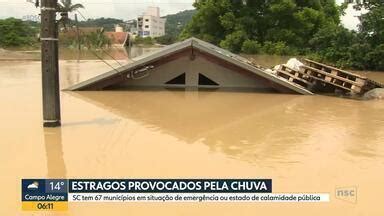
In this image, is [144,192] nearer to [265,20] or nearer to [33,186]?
[33,186]

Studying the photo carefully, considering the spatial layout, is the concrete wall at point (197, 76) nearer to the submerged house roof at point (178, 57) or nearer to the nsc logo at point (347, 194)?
the submerged house roof at point (178, 57)

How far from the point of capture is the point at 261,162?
6203mm

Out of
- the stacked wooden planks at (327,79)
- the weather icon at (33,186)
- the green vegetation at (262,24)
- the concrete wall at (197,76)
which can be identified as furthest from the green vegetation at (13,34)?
the weather icon at (33,186)

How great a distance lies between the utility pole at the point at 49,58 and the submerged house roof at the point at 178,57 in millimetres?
5049

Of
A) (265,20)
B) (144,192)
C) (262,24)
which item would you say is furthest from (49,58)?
(262,24)

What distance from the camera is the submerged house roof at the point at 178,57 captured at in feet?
42.9

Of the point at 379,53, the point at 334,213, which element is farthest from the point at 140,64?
the point at 379,53

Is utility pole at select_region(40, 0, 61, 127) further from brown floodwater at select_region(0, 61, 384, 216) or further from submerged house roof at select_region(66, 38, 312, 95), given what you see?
submerged house roof at select_region(66, 38, 312, 95)

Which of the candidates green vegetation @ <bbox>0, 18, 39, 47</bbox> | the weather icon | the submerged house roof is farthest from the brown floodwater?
green vegetation @ <bbox>0, 18, 39, 47</bbox>

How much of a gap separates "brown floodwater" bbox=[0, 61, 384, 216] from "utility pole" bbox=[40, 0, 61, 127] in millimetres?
405

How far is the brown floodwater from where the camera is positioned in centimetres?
477

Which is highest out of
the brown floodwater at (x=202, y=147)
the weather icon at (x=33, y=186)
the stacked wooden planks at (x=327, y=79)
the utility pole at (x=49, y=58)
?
the utility pole at (x=49, y=58)

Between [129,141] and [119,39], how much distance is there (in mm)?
67535

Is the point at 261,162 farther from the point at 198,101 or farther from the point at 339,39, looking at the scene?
the point at 339,39
